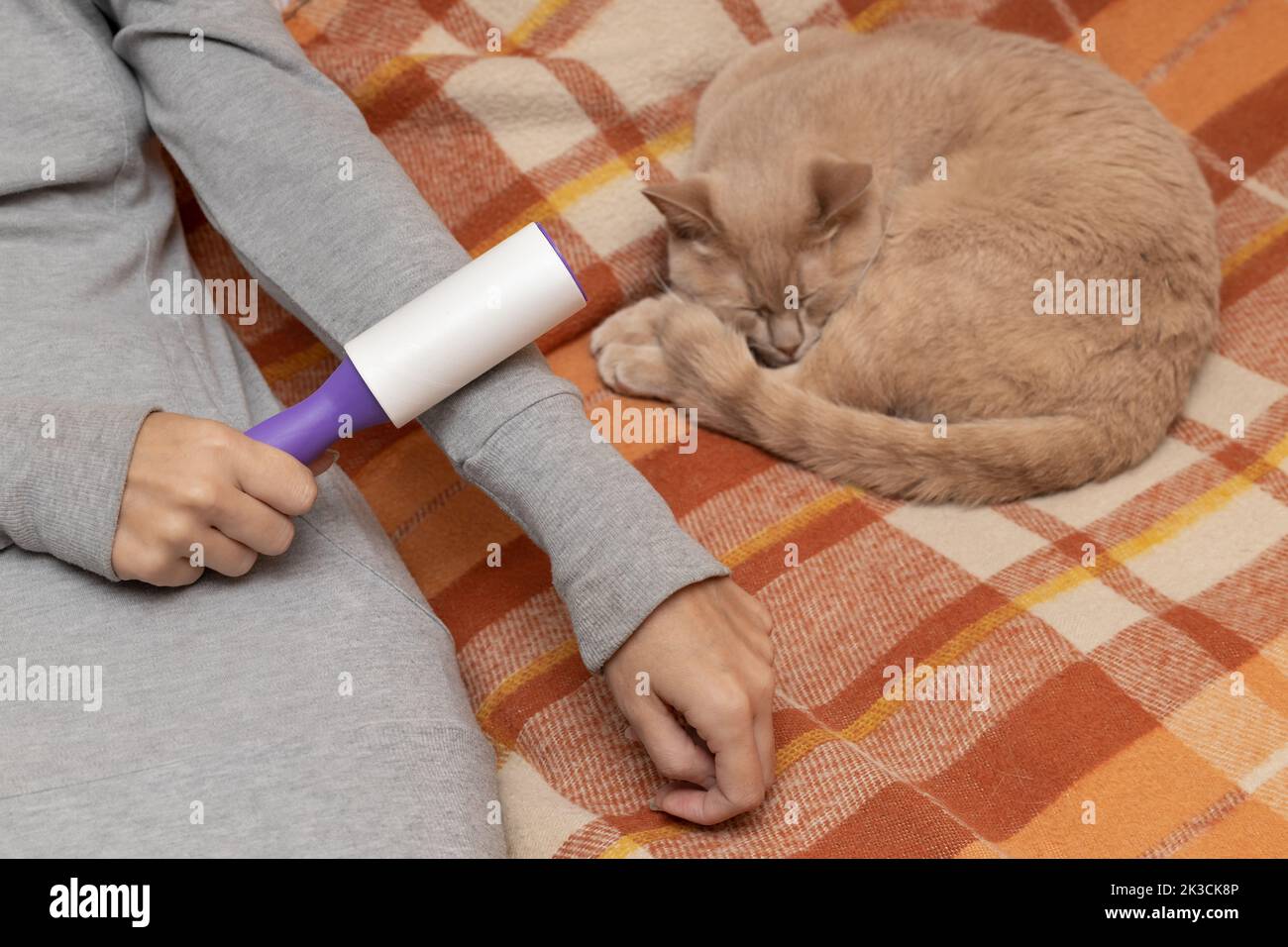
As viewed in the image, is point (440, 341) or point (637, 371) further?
point (637, 371)

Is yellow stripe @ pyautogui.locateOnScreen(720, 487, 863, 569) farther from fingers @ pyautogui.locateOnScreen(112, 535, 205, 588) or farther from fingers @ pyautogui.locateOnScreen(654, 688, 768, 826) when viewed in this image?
fingers @ pyautogui.locateOnScreen(112, 535, 205, 588)

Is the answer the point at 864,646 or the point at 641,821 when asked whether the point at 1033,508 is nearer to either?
the point at 864,646

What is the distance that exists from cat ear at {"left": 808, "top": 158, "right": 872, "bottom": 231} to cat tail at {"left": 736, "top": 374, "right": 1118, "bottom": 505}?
1.20ft

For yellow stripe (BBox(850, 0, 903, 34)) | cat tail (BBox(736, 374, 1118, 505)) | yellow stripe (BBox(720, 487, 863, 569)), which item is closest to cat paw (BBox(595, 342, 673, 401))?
cat tail (BBox(736, 374, 1118, 505))

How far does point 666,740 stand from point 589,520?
0.19 meters

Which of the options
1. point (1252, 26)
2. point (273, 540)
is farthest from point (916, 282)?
point (273, 540)

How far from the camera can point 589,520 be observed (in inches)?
36.9

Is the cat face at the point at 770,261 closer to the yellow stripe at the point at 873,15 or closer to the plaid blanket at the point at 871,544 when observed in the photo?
the plaid blanket at the point at 871,544

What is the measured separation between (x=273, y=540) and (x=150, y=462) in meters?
0.11

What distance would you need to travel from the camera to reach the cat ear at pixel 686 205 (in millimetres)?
1518

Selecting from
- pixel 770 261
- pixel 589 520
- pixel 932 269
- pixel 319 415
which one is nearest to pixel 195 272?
pixel 319 415

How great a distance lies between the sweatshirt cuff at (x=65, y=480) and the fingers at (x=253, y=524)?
0.26ft

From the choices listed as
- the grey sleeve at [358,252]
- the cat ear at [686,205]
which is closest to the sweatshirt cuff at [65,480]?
the grey sleeve at [358,252]

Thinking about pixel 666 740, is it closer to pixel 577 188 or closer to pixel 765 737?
pixel 765 737
